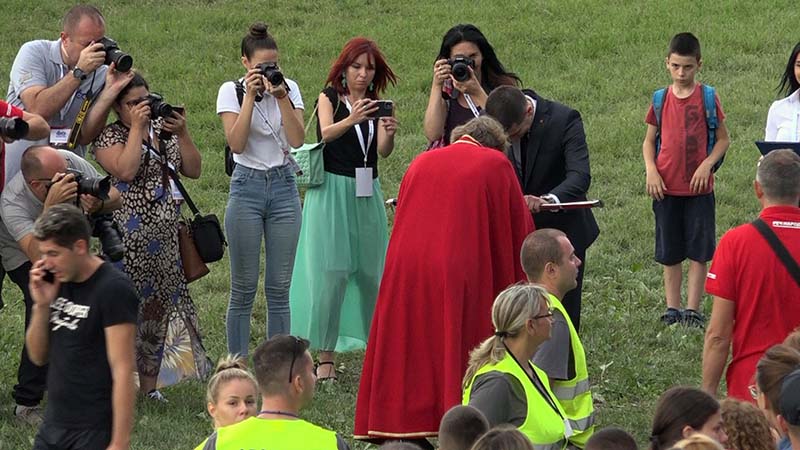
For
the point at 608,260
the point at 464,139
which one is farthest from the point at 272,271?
the point at 608,260

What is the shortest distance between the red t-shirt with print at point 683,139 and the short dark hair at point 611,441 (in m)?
5.32

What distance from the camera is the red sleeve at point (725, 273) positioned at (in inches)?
257

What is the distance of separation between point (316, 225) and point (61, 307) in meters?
3.45

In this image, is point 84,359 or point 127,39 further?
point 127,39

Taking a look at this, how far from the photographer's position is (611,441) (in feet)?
15.9

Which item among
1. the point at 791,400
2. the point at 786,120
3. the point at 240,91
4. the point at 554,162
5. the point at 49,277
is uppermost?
the point at 240,91

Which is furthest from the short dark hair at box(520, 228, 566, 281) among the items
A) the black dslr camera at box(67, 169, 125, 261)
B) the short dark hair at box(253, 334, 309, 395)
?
the black dslr camera at box(67, 169, 125, 261)

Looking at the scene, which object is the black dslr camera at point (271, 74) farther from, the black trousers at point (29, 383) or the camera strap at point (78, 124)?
the black trousers at point (29, 383)

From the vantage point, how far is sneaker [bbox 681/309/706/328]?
32.9ft

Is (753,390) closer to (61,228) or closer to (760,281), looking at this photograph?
(760,281)

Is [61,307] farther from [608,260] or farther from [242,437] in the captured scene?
[608,260]

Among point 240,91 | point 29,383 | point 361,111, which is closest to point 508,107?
point 361,111

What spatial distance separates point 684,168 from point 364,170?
94.7 inches

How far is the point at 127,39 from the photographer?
17203 millimetres
